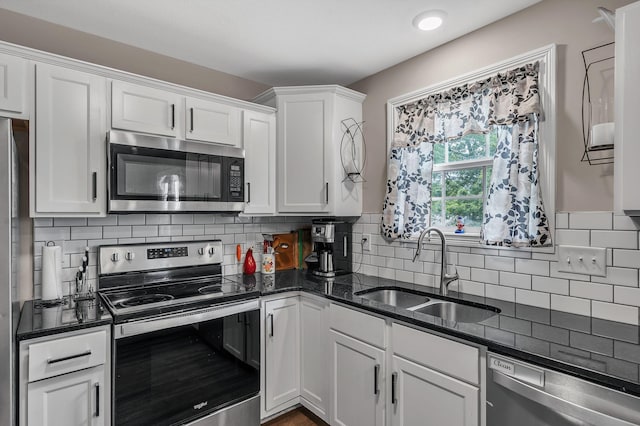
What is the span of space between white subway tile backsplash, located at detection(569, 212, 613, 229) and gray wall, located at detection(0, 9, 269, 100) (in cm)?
232

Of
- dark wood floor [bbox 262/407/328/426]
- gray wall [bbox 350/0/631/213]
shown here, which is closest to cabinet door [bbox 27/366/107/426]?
dark wood floor [bbox 262/407/328/426]

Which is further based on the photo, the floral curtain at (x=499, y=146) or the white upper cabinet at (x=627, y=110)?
the floral curtain at (x=499, y=146)

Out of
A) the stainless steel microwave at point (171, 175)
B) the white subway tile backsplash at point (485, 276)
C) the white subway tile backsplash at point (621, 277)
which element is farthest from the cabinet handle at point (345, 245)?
the white subway tile backsplash at point (621, 277)

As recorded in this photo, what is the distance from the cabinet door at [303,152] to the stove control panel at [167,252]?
2.38 ft

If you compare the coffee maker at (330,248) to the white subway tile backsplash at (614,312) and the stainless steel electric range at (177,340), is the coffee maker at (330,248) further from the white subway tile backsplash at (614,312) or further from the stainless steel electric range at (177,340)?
the white subway tile backsplash at (614,312)

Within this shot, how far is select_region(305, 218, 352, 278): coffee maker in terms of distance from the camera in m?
2.62

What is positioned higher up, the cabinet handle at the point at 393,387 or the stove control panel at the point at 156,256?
the stove control panel at the point at 156,256

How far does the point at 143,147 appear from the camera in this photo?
6.39ft

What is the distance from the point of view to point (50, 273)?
184 cm

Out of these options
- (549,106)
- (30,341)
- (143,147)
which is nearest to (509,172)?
(549,106)

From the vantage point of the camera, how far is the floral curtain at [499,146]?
1768 millimetres

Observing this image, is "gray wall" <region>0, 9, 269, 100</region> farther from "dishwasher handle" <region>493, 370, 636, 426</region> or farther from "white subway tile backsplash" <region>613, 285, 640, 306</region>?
"white subway tile backsplash" <region>613, 285, 640, 306</region>

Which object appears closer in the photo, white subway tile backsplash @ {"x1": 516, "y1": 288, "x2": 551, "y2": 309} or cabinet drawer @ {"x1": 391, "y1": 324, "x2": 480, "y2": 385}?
cabinet drawer @ {"x1": 391, "y1": 324, "x2": 480, "y2": 385}

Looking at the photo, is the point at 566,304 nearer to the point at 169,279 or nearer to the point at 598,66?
the point at 598,66
